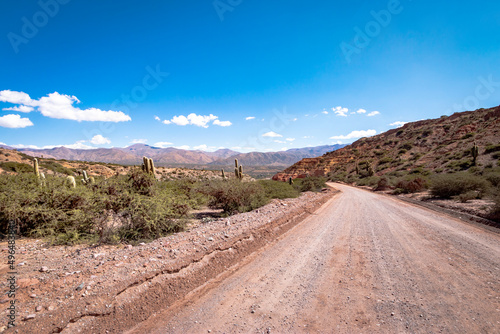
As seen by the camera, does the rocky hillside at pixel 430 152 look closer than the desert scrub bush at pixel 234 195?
No

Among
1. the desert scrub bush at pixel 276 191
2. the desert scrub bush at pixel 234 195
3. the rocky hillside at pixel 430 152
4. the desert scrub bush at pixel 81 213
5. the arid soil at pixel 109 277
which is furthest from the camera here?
the rocky hillside at pixel 430 152

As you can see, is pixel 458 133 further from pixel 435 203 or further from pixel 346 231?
pixel 346 231

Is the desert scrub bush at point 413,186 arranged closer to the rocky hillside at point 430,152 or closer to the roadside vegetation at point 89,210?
the rocky hillside at point 430,152

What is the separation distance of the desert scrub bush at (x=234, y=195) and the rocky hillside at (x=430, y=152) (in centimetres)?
2760

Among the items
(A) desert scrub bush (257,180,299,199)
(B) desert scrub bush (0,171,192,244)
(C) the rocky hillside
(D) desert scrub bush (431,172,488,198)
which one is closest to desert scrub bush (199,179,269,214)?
(A) desert scrub bush (257,180,299,199)

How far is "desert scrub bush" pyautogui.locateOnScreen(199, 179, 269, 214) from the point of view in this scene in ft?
42.7

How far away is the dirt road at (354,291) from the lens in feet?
11.5

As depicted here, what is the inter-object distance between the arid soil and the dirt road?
1.31 ft

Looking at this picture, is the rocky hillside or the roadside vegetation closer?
the roadside vegetation

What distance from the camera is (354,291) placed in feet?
14.4

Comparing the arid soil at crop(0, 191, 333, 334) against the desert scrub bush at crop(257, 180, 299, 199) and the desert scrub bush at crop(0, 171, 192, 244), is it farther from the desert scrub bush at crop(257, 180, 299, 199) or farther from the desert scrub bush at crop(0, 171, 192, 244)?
the desert scrub bush at crop(257, 180, 299, 199)

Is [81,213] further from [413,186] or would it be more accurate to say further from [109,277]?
[413,186]

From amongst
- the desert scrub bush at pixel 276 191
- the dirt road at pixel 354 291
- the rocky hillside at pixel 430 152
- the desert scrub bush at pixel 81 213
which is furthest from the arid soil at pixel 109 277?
the rocky hillside at pixel 430 152

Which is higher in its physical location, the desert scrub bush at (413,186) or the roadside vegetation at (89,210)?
the roadside vegetation at (89,210)
